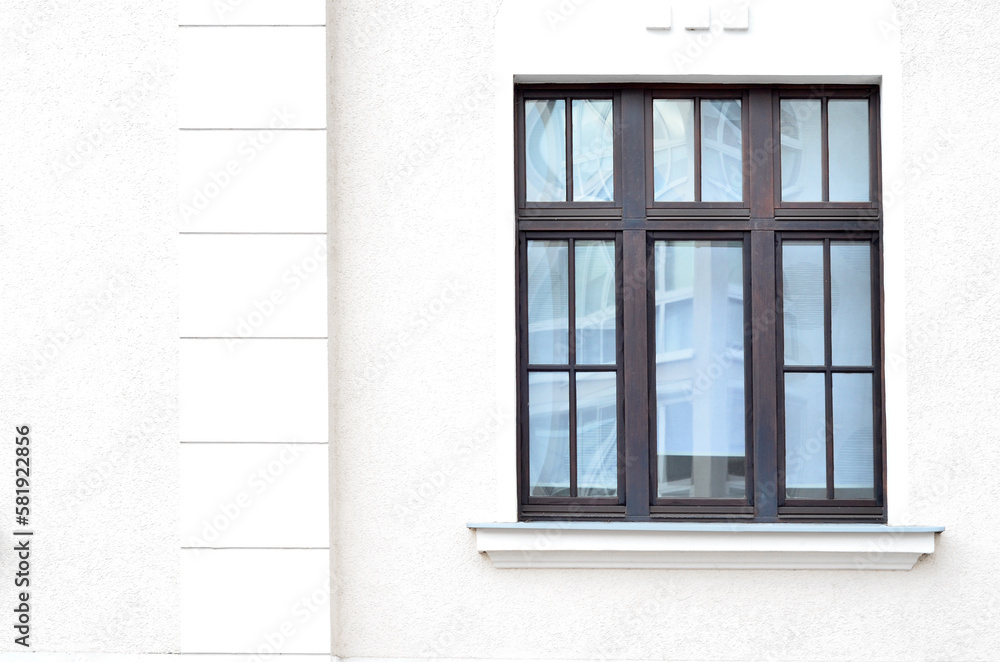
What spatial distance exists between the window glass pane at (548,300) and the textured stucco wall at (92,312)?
1881 mm

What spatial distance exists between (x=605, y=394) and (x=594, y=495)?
546 mm

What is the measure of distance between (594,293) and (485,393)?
81cm

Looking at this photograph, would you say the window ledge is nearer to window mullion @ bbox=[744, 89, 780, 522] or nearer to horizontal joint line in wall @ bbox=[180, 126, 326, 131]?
window mullion @ bbox=[744, 89, 780, 522]

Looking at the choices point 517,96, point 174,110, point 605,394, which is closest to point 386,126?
point 517,96

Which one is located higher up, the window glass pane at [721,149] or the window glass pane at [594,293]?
the window glass pane at [721,149]

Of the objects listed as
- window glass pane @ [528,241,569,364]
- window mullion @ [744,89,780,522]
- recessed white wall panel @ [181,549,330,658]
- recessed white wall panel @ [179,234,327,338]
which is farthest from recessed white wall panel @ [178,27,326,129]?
window mullion @ [744,89,780,522]

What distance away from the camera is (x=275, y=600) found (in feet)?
15.1

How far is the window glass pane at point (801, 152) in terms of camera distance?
16.3 ft

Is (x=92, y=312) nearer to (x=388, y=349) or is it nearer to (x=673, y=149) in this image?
(x=388, y=349)

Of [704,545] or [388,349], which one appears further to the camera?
[388,349]

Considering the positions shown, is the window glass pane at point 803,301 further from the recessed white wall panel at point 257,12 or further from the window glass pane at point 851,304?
the recessed white wall panel at point 257,12

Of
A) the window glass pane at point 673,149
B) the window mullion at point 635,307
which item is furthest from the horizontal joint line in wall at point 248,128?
the window glass pane at point 673,149

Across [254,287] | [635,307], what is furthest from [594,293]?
[254,287]

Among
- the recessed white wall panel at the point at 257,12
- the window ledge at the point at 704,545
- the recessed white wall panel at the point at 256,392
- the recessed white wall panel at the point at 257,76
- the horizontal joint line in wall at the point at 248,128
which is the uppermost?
the recessed white wall panel at the point at 257,12
